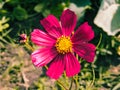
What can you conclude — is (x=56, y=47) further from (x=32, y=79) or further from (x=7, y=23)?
(x=7, y=23)

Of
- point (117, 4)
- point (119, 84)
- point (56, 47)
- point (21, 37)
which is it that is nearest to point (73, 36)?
point (56, 47)

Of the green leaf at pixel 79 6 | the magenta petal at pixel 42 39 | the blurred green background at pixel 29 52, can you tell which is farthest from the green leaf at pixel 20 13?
the magenta petal at pixel 42 39

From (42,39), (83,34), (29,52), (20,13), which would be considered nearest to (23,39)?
(42,39)

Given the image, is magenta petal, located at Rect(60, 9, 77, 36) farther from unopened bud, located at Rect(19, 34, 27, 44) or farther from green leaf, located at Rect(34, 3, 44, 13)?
green leaf, located at Rect(34, 3, 44, 13)

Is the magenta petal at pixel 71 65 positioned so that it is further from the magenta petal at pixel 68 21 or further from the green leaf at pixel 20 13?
the green leaf at pixel 20 13

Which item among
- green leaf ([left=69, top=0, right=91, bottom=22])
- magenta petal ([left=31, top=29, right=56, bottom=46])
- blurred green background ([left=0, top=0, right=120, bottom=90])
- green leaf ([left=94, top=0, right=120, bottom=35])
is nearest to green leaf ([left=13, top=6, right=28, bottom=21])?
blurred green background ([left=0, top=0, right=120, bottom=90])
